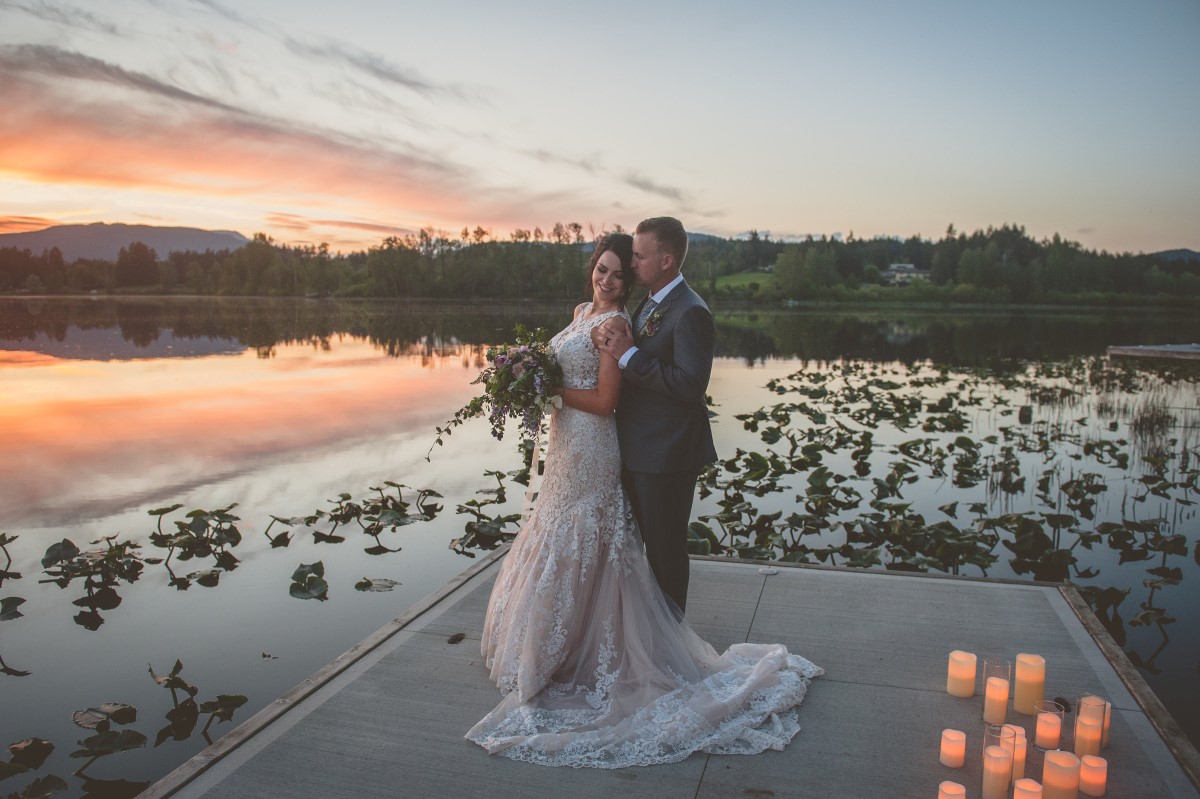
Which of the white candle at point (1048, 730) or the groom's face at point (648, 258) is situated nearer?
the white candle at point (1048, 730)

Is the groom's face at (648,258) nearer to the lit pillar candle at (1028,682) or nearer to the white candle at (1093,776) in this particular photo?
the lit pillar candle at (1028,682)

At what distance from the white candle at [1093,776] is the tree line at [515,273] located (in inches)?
2525

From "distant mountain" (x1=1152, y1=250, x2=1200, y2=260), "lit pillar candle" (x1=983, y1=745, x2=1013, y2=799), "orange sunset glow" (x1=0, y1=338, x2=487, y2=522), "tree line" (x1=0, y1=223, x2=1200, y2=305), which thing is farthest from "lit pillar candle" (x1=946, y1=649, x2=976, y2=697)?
"distant mountain" (x1=1152, y1=250, x2=1200, y2=260)

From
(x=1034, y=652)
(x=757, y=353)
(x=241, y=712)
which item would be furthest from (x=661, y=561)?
(x=757, y=353)

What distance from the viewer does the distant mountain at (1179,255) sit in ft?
289

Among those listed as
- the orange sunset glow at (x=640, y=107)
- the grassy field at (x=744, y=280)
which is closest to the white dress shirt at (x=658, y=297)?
the orange sunset glow at (x=640, y=107)

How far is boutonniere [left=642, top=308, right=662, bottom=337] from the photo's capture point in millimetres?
3898

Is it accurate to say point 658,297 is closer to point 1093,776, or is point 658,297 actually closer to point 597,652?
point 597,652

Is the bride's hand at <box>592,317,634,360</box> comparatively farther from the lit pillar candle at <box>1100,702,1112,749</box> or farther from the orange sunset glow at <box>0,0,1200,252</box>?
the orange sunset glow at <box>0,0,1200,252</box>

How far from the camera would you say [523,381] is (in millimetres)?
3820

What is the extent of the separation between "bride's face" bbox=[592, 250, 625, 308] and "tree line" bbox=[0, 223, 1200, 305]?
6282 centimetres

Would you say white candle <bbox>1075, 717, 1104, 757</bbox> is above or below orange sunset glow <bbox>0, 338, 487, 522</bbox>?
above

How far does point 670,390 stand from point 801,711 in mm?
1565

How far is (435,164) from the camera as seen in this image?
29453 mm
